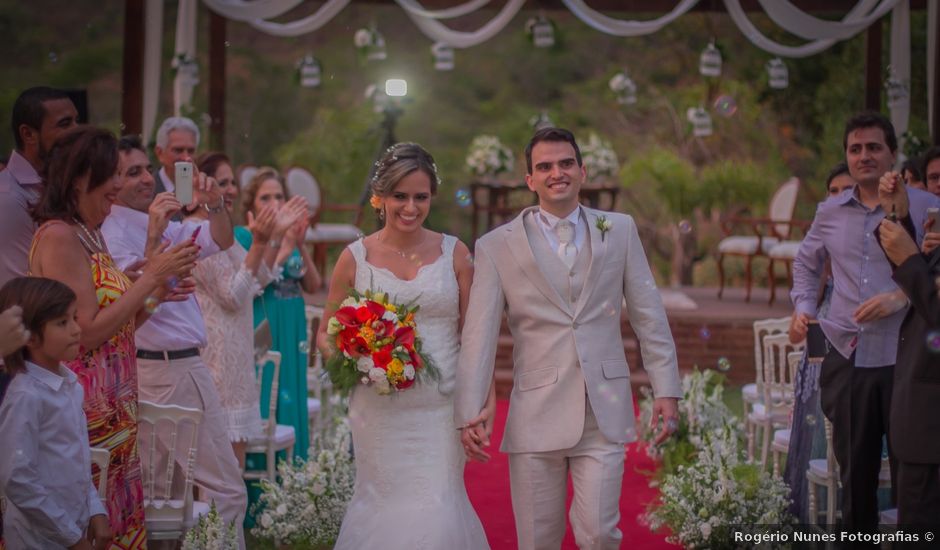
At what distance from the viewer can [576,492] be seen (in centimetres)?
427

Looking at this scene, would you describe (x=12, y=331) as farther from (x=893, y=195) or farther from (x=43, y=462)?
(x=893, y=195)

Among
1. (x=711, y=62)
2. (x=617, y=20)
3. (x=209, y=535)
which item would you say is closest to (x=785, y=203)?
(x=711, y=62)

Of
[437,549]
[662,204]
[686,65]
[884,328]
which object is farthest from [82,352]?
[686,65]

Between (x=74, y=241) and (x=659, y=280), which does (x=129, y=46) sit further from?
(x=659, y=280)

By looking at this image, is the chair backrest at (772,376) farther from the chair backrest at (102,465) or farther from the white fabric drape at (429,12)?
the white fabric drape at (429,12)

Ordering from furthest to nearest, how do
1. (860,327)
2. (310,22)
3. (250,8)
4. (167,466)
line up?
(310,22)
(250,8)
(860,327)
(167,466)

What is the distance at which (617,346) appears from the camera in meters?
4.40

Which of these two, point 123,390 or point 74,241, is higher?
point 74,241

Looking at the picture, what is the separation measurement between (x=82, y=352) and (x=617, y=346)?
1.97 metres

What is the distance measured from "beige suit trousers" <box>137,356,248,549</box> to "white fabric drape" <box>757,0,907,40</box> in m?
7.37

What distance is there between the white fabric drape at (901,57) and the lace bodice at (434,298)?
8112mm

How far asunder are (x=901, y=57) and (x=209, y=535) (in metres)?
9.49

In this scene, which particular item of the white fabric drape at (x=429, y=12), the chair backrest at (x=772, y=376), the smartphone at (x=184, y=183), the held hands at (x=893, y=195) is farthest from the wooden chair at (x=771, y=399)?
the white fabric drape at (x=429, y=12)

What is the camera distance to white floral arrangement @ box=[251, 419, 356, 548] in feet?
18.2
